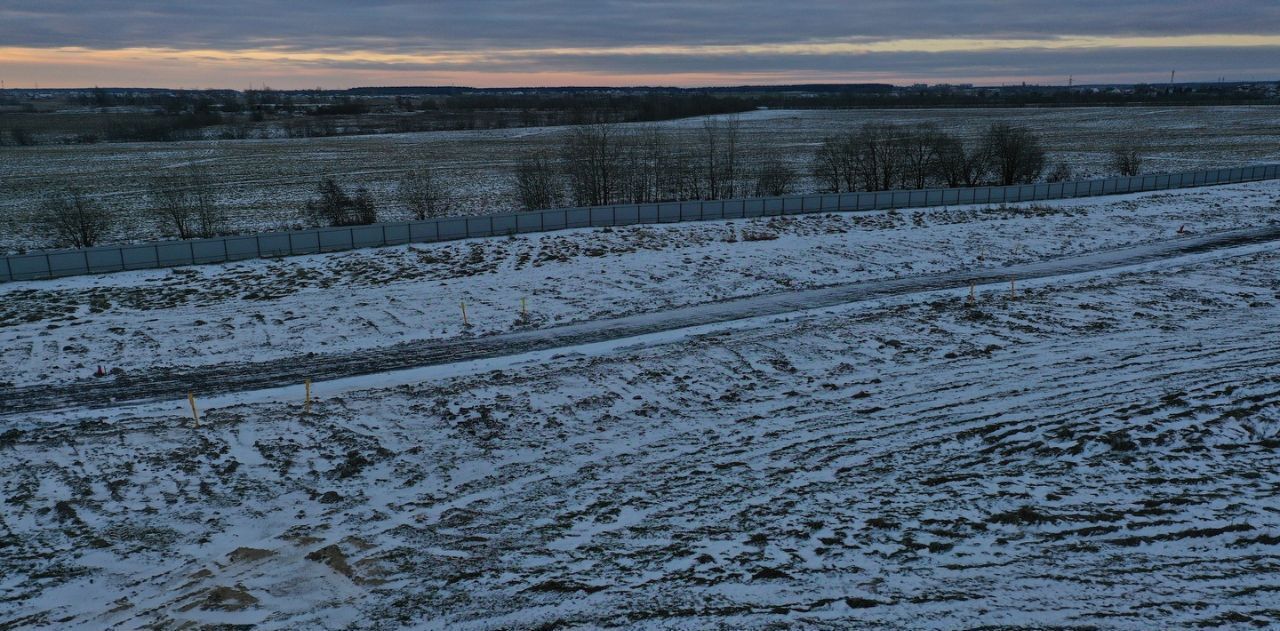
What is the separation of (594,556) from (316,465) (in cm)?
642

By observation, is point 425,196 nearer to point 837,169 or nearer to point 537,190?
point 537,190

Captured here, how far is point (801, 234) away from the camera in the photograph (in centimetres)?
3781

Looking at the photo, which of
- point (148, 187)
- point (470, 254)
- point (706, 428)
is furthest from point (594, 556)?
point (148, 187)

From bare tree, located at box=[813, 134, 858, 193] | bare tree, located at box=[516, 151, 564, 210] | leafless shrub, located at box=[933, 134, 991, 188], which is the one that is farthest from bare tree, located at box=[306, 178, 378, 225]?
leafless shrub, located at box=[933, 134, 991, 188]

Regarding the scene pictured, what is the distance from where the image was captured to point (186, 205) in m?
46.5

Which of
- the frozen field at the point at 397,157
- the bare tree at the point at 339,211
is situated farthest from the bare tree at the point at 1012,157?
the bare tree at the point at 339,211

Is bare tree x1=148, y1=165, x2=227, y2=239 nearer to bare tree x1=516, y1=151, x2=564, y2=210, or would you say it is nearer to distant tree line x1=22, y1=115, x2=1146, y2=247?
distant tree line x1=22, y1=115, x2=1146, y2=247

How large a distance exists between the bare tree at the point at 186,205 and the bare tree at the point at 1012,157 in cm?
4668

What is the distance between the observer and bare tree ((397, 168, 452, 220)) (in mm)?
42062

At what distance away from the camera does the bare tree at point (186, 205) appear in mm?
37688

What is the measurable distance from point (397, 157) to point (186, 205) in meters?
32.7

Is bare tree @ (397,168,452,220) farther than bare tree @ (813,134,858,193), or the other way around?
bare tree @ (813,134,858,193)

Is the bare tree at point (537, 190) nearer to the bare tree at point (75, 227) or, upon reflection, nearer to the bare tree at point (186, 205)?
the bare tree at point (186, 205)

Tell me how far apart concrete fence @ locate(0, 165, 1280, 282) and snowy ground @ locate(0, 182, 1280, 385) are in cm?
102
